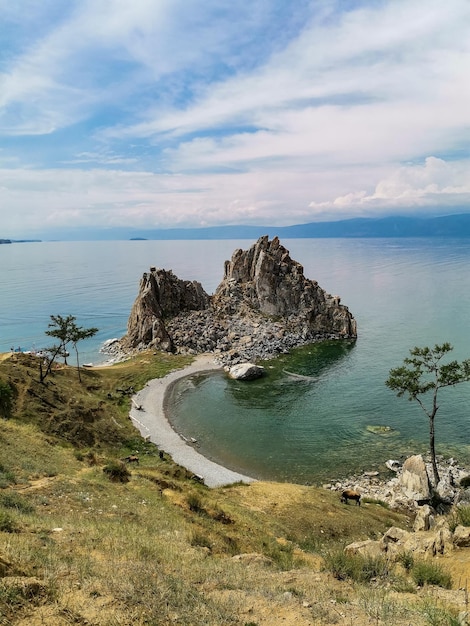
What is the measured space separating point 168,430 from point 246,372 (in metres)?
23.4

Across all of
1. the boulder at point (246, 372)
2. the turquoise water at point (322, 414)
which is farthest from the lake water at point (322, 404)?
the boulder at point (246, 372)

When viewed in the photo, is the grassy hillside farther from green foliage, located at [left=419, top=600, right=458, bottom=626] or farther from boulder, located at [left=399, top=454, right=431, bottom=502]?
boulder, located at [left=399, top=454, right=431, bottom=502]

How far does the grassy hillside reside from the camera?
376 inches

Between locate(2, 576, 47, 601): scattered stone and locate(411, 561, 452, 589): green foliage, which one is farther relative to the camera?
locate(411, 561, 452, 589): green foliage

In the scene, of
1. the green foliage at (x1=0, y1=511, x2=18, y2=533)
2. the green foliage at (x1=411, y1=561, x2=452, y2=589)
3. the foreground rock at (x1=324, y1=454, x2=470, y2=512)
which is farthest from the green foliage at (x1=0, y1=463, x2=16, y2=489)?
the foreground rock at (x1=324, y1=454, x2=470, y2=512)

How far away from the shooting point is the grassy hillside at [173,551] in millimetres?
9555

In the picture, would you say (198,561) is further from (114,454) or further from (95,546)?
(114,454)

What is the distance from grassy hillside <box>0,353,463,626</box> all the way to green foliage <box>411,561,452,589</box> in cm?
57

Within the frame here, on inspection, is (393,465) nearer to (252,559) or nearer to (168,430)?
(168,430)

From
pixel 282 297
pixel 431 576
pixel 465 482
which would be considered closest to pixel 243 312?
pixel 282 297

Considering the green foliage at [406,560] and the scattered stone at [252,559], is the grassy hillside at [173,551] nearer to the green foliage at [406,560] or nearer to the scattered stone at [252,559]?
the scattered stone at [252,559]

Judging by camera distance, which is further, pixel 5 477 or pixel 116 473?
pixel 116 473

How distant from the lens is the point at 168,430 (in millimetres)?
51750

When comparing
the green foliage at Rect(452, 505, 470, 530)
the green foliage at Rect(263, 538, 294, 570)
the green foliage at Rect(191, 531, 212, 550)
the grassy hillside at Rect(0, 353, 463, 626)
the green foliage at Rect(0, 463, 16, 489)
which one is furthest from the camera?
the green foliage at Rect(0, 463, 16, 489)
